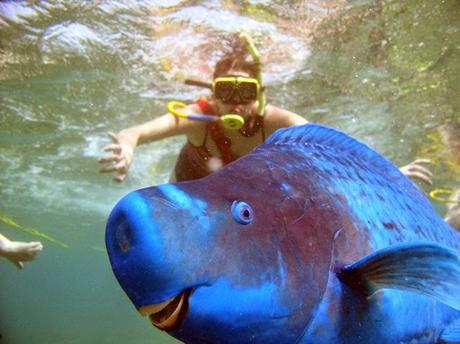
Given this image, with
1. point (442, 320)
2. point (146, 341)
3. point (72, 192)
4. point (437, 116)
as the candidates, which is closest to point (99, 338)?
point (146, 341)

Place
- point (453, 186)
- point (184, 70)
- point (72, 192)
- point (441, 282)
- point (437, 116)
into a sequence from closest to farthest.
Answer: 1. point (441, 282)
2. point (184, 70)
3. point (437, 116)
4. point (453, 186)
5. point (72, 192)

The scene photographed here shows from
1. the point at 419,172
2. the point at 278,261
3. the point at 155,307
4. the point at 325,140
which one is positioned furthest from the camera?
the point at 419,172

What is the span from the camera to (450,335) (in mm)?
1624

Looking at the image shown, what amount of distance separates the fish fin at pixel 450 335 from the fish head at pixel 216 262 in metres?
0.81

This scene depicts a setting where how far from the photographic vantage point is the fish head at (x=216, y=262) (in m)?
1.00

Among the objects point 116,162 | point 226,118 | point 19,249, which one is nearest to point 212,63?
point 226,118

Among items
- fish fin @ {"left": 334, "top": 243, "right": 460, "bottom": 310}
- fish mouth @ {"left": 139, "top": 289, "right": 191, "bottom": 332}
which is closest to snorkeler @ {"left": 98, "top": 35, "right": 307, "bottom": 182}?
fish fin @ {"left": 334, "top": 243, "right": 460, "bottom": 310}

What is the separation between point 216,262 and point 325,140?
98 cm

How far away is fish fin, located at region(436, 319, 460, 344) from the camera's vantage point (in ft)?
5.32

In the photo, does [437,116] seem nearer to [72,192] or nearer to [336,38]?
[336,38]

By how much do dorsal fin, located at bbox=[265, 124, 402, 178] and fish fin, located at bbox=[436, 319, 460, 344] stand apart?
738mm

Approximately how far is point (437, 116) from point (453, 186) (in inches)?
291

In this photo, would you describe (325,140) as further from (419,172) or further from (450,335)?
(419,172)

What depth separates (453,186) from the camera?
688 inches
